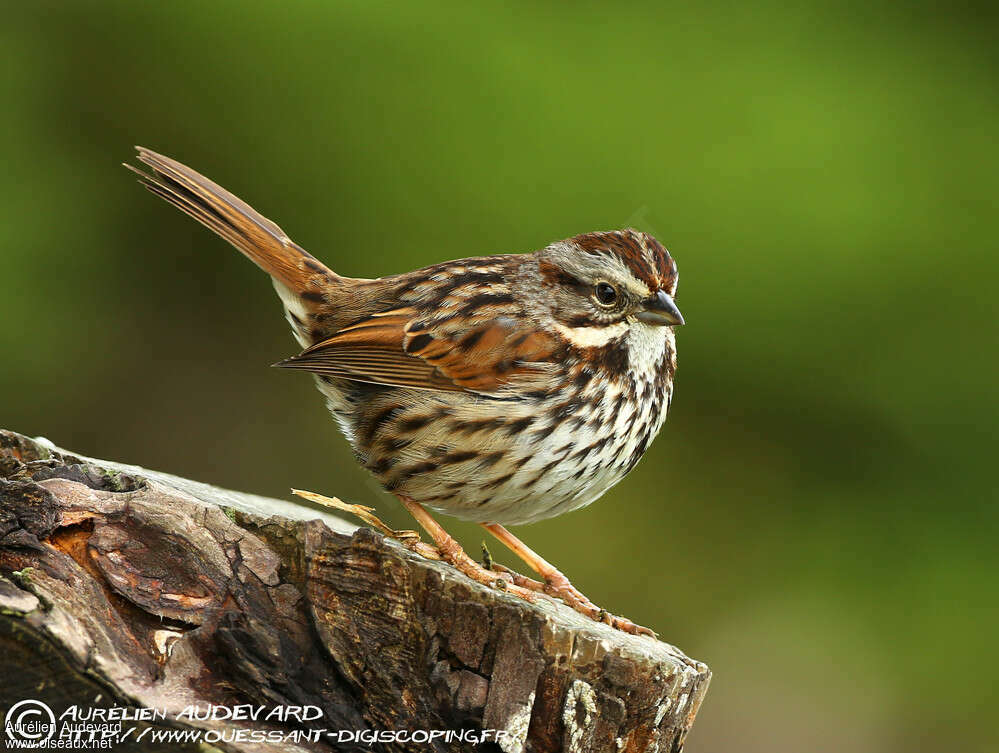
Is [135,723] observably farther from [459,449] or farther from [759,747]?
[759,747]

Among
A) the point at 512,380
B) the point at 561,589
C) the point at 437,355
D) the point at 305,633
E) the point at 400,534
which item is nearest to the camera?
the point at 305,633

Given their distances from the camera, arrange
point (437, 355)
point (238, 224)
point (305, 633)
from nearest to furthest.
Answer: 1. point (305, 633)
2. point (437, 355)
3. point (238, 224)

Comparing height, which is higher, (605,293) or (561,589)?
(605,293)

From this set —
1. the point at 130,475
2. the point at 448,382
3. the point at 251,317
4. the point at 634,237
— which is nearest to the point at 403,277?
the point at 448,382

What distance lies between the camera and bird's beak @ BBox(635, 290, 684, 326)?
3963 millimetres

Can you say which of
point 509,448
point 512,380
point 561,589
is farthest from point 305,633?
point 561,589

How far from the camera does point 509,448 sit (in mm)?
3924

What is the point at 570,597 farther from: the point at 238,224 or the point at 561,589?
the point at 238,224

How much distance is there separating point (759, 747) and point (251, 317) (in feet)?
13.3

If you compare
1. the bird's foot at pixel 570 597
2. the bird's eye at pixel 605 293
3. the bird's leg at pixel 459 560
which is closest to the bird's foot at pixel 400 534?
the bird's leg at pixel 459 560

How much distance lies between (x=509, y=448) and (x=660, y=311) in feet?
2.28

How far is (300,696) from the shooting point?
3.14 meters

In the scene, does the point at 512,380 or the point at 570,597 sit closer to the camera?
the point at 512,380

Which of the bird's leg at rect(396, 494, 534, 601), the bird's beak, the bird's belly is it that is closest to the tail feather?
the bird's belly
